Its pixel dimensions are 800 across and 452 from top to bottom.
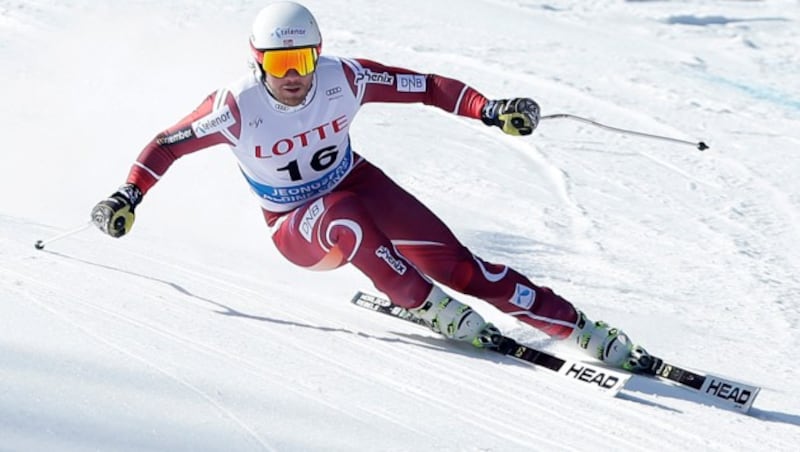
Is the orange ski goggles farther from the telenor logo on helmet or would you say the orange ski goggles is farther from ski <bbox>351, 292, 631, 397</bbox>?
ski <bbox>351, 292, 631, 397</bbox>

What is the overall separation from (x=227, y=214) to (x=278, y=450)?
174 inches

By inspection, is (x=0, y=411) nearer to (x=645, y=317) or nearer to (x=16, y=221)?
(x=16, y=221)

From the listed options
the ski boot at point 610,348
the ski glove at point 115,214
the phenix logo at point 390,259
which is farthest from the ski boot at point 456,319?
the ski glove at point 115,214

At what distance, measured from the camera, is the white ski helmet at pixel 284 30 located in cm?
452

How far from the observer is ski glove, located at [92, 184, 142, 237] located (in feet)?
14.8

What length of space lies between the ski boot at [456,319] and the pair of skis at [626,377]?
7 cm

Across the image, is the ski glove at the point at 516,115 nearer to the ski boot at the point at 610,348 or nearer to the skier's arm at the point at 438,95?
the skier's arm at the point at 438,95

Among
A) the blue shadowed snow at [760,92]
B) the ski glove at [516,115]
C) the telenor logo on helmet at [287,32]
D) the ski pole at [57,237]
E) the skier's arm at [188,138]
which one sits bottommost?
the ski pole at [57,237]

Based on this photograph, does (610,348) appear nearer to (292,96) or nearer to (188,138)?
(292,96)

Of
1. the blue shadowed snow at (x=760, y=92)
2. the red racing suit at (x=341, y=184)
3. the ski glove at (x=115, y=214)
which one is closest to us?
the ski glove at (x=115, y=214)

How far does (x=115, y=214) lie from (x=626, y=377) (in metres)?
2.09

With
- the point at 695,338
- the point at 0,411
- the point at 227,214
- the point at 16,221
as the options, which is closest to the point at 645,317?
the point at 695,338

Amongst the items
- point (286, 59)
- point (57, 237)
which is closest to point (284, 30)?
point (286, 59)

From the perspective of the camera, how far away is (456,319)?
4648 mm
